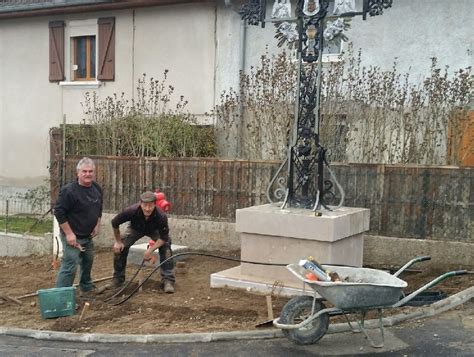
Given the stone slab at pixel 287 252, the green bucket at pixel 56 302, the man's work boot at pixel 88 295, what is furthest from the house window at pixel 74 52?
the green bucket at pixel 56 302

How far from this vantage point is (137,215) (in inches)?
325

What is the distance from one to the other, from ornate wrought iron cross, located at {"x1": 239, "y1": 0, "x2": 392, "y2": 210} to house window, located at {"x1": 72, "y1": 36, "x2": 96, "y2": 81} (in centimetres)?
987

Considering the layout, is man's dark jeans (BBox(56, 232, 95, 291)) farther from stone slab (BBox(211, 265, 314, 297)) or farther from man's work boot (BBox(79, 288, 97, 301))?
stone slab (BBox(211, 265, 314, 297))

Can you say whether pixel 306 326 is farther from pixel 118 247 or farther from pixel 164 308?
pixel 118 247

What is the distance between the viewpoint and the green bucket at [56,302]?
720 centimetres

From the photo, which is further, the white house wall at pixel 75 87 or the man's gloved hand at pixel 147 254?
the white house wall at pixel 75 87

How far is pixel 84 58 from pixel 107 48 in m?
1.04

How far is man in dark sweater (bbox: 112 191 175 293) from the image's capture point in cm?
811

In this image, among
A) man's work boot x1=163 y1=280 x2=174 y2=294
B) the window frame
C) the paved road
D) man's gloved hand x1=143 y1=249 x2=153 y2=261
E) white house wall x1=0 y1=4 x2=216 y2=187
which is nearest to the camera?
the paved road

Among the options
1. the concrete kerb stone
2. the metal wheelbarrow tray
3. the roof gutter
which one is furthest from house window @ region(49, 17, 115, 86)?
the metal wheelbarrow tray

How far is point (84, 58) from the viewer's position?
1747cm

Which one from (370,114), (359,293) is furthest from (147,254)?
(370,114)

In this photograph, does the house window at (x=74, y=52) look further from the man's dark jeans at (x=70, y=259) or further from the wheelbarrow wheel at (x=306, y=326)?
the wheelbarrow wheel at (x=306, y=326)

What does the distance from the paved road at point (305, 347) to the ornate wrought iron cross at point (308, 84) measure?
2145 mm
